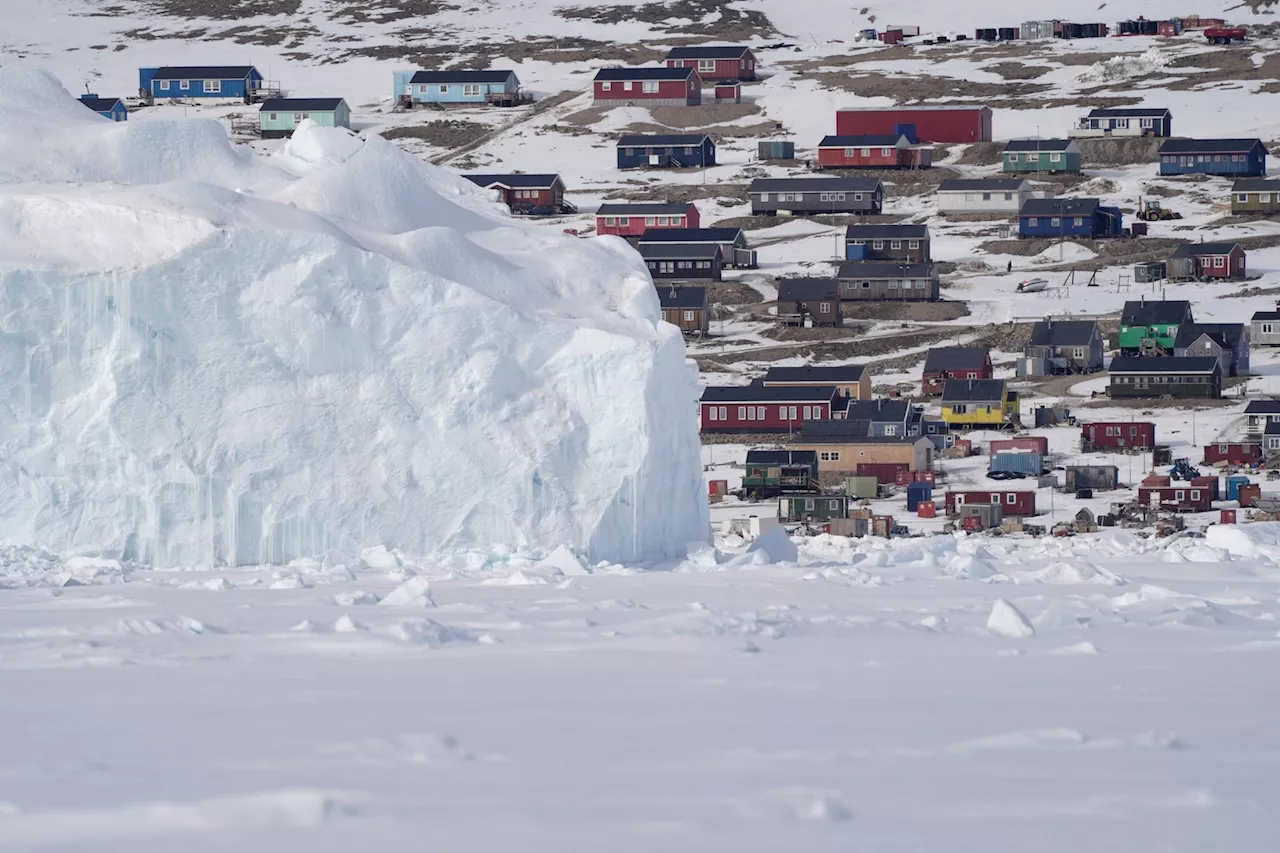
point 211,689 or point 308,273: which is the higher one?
point 308,273

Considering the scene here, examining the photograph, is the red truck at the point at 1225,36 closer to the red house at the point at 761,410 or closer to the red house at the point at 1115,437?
the red house at the point at 761,410

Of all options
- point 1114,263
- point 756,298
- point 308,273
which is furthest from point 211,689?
point 1114,263

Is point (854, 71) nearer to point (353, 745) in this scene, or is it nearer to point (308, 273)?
point (308, 273)

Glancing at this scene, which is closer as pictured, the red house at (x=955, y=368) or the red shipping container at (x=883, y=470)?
the red shipping container at (x=883, y=470)

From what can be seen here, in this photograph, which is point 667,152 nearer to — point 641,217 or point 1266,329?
point 641,217

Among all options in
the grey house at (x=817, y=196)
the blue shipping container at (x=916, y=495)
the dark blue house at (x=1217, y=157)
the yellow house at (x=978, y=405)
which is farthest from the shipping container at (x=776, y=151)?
the blue shipping container at (x=916, y=495)

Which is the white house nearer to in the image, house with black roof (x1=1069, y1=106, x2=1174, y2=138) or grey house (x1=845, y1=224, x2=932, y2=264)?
grey house (x1=845, y1=224, x2=932, y2=264)
